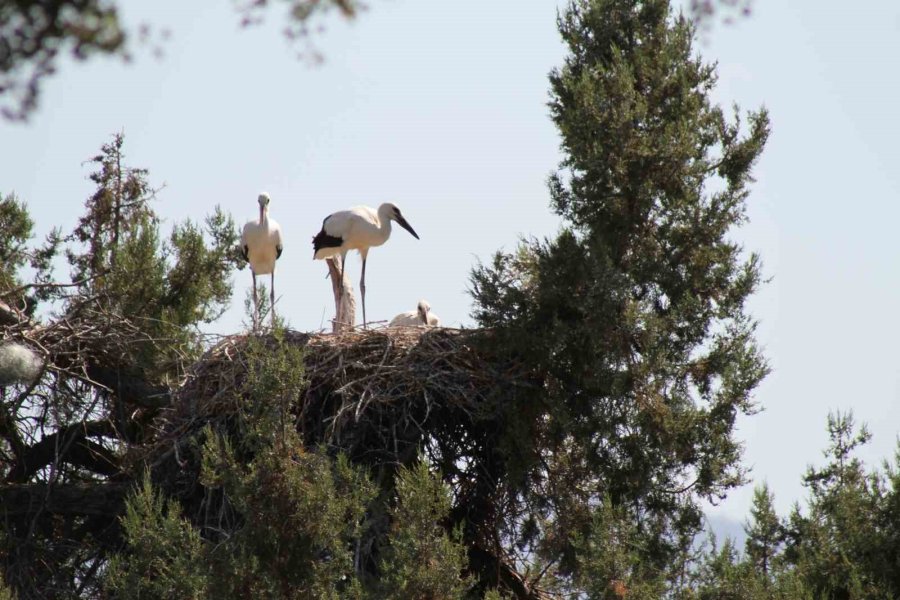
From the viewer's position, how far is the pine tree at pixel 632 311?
10.4 m

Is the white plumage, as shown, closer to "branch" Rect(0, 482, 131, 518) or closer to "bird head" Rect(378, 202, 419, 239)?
"branch" Rect(0, 482, 131, 518)

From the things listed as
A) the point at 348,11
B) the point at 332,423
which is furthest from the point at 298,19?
the point at 332,423

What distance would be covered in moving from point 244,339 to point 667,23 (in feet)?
14.5

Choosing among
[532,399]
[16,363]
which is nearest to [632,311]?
[532,399]

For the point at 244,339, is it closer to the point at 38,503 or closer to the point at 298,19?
the point at 38,503

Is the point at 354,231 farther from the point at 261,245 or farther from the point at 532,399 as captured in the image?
the point at 532,399

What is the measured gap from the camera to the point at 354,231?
15.1m

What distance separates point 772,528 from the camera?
11766 millimetres

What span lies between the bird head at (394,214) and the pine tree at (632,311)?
428cm

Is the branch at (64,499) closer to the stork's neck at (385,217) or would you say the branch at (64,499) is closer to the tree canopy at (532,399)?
the tree canopy at (532,399)

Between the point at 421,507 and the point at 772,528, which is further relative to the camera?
the point at 772,528

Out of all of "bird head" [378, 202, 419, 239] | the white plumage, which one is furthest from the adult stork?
the white plumage

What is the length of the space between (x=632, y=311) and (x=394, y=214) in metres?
5.64

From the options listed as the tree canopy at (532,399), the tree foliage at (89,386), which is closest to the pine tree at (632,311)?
the tree canopy at (532,399)
